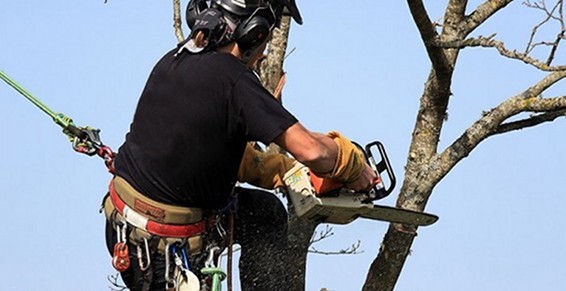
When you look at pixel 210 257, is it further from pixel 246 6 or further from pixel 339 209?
pixel 246 6

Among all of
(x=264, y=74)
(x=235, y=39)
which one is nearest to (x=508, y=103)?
(x=264, y=74)

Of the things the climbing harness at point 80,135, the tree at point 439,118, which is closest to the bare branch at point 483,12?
the tree at point 439,118

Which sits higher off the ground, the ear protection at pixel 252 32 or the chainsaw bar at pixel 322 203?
the ear protection at pixel 252 32

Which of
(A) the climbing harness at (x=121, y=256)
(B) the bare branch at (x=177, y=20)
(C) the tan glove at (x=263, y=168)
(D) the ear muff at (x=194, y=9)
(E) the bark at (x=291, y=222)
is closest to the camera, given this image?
(A) the climbing harness at (x=121, y=256)

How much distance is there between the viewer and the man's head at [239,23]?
19.1ft

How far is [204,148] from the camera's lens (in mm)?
5723

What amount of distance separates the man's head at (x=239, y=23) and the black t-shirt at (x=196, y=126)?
123 mm

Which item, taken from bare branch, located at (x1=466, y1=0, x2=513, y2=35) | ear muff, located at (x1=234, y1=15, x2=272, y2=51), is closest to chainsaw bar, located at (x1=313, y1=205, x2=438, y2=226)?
ear muff, located at (x1=234, y1=15, x2=272, y2=51)

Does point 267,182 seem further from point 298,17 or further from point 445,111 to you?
point 445,111

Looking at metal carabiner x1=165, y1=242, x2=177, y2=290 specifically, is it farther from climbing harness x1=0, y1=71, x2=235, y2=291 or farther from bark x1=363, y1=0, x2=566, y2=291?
bark x1=363, y1=0, x2=566, y2=291

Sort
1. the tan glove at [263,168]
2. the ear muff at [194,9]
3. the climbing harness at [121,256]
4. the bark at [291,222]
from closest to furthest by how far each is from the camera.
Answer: the climbing harness at [121,256]
the ear muff at [194,9]
the tan glove at [263,168]
the bark at [291,222]

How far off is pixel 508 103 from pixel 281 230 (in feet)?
6.01

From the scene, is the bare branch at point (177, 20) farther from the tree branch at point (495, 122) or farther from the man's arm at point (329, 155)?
the man's arm at point (329, 155)

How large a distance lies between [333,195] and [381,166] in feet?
1.07
